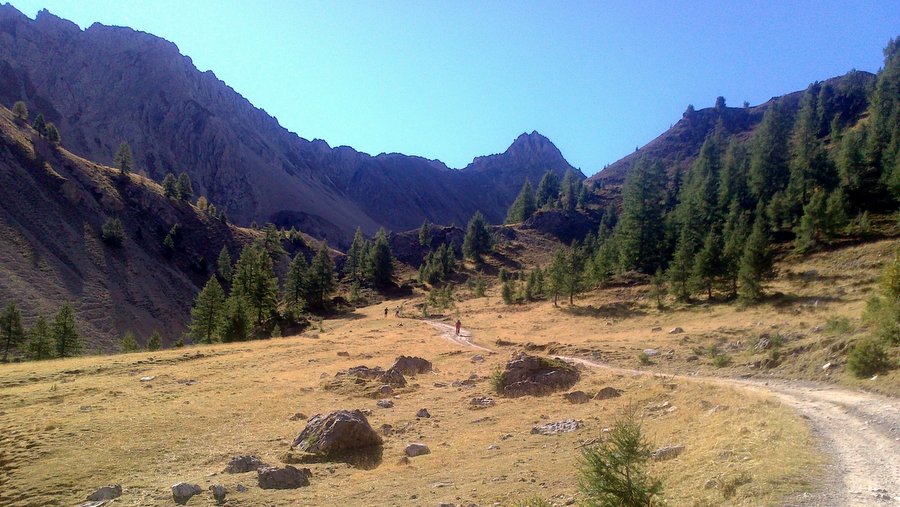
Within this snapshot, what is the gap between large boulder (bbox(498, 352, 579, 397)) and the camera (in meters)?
21.1

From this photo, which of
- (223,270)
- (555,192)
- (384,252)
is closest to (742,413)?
(384,252)

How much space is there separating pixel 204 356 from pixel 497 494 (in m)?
30.1

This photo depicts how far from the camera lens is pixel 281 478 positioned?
12.1 meters

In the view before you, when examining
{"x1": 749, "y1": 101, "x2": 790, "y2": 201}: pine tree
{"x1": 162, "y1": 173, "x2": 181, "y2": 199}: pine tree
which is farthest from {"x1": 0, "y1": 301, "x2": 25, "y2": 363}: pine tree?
{"x1": 749, "y1": 101, "x2": 790, "y2": 201}: pine tree

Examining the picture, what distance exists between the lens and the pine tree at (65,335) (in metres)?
49.5

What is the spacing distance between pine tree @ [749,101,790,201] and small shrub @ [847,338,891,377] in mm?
68220

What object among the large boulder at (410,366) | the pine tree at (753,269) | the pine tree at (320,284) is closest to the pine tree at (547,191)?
the pine tree at (320,284)

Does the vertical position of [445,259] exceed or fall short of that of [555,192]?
it falls short

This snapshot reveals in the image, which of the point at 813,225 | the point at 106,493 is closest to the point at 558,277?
the point at 813,225

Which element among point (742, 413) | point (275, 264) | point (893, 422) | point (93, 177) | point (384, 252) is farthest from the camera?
point (275, 264)

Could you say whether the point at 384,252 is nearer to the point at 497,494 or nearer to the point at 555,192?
the point at 555,192

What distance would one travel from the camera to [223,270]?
354 ft

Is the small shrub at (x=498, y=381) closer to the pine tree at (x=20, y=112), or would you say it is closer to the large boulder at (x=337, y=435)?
the large boulder at (x=337, y=435)

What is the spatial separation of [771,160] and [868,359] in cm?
8170
